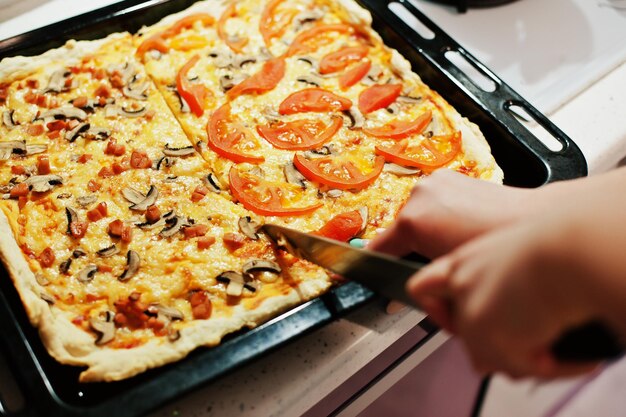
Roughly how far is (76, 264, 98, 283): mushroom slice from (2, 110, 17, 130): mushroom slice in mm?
605

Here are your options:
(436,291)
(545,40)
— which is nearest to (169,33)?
(545,40)

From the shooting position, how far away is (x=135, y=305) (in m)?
1.40

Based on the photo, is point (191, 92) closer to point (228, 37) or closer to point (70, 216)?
point (228, 37)

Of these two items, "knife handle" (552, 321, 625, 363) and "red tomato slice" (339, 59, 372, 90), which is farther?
"red tomato slice" (339, 59, 372, 90)

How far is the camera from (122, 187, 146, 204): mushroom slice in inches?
64.6

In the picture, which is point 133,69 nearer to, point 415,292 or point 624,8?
point 415,292

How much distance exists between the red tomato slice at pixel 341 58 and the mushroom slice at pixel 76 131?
0.83 meters

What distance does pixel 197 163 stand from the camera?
1.77 metres

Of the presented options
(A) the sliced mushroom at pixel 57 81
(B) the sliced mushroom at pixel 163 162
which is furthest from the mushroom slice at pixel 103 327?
(A) the sliced mushroom at pixel 57 81

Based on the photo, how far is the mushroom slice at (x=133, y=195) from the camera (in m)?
1.64

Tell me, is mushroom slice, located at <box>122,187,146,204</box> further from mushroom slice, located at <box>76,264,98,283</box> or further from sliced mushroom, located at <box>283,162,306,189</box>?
sliced mushroom, located at <box>283,162,306,189</box>

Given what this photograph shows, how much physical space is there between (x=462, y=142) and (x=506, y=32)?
3.09ft

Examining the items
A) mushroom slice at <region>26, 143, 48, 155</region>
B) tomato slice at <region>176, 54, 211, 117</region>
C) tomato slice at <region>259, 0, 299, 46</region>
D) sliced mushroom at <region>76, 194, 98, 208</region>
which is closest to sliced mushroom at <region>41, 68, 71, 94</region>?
mushroom slice at <region>26, 143, 48, 155</region>

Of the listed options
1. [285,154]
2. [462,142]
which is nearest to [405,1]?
[462,142]
